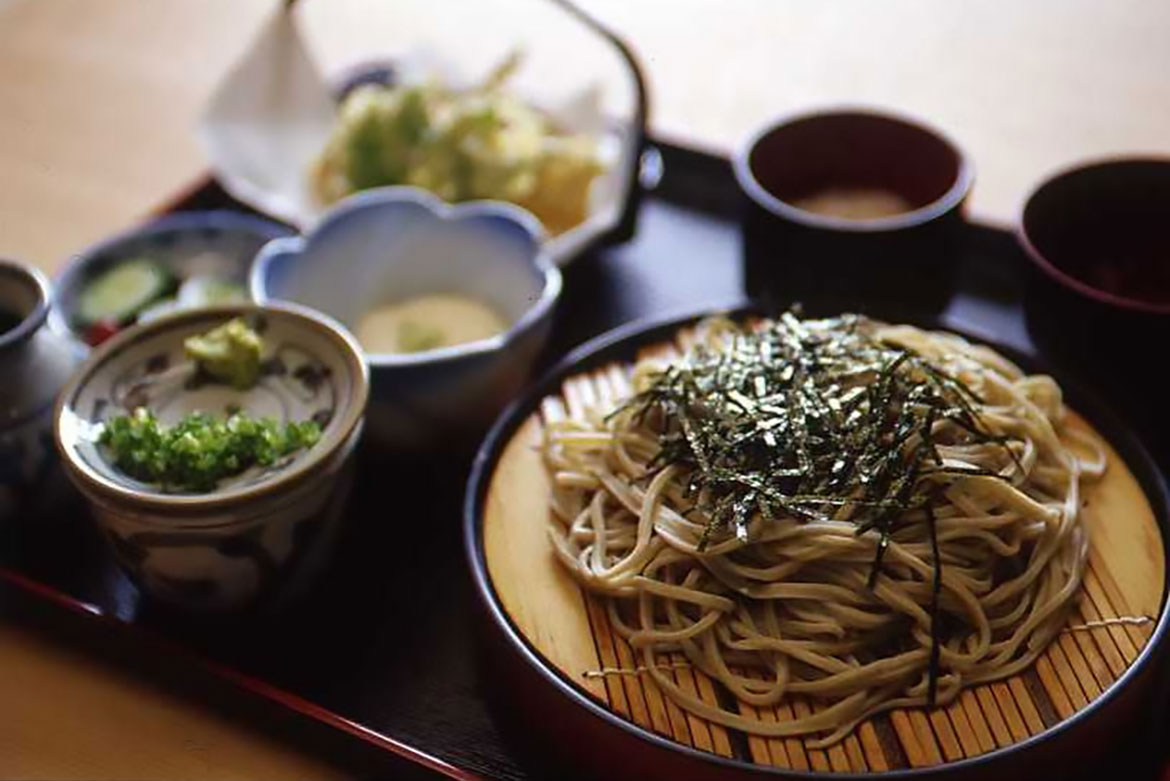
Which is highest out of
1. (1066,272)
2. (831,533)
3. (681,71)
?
(831,533)

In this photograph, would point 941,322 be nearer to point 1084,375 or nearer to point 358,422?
point 1084,375

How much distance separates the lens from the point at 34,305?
58.8 inches

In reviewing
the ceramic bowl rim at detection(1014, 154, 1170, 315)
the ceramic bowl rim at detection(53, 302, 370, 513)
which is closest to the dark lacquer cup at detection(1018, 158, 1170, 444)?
the ceramic bowl rim at detection(1014, 154, 1170, 315)

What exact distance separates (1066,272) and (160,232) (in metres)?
1.25

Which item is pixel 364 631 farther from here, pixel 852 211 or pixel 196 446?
pixel 852 211

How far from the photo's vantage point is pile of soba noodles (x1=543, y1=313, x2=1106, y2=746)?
119cm

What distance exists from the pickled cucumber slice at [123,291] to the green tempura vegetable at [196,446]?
1.57ft

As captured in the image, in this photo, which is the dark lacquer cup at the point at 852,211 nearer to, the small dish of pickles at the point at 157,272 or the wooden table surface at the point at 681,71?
the wooden table surface at the point at 681,71

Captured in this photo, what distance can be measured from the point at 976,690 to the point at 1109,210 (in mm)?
800

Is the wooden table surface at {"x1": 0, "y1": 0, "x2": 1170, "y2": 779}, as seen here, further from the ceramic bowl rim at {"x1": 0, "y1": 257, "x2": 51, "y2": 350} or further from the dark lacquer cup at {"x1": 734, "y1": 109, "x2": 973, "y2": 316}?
the ceramic bowl rim at {"x1": 0, "y1": 257, "x2": 51, "y2": 350}

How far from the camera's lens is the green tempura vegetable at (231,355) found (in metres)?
1.43

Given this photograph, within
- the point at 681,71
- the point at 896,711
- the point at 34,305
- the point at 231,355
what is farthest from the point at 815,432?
the point at 681,71

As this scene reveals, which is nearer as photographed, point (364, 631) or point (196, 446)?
point (196, 446)

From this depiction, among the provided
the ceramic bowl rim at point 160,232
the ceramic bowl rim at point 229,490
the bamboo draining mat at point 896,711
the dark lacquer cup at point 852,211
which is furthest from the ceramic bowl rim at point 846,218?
the ceramic bowl rim at point 160,232
